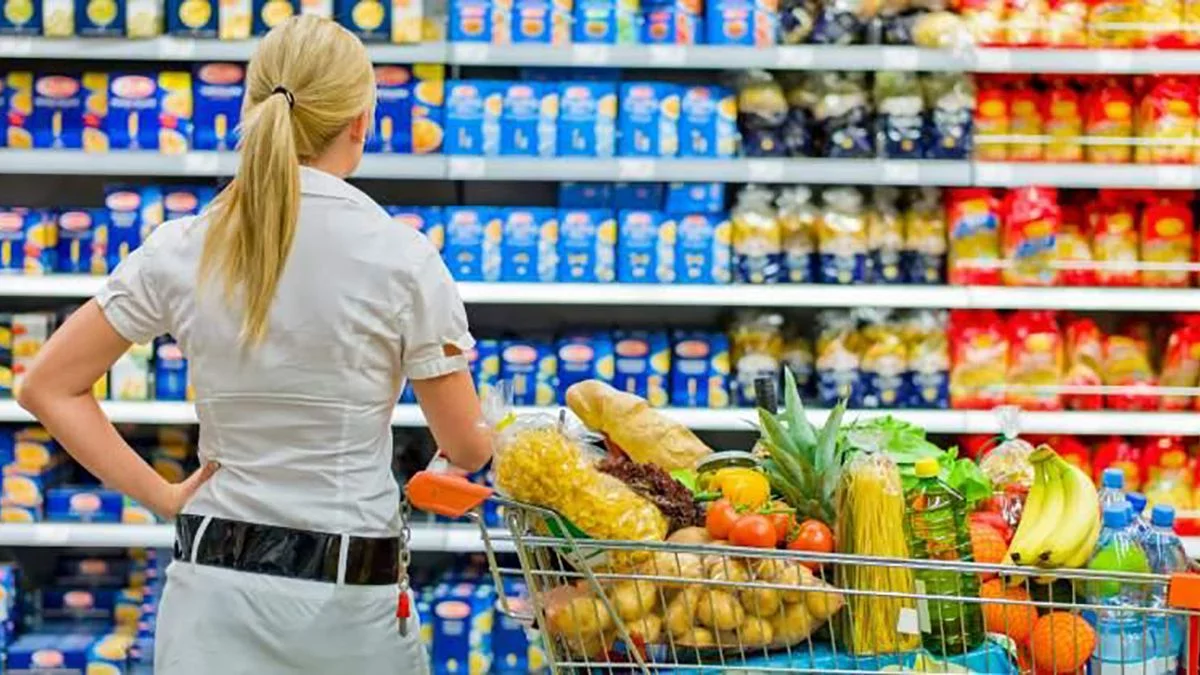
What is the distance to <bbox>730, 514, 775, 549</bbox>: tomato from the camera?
1920 millimetres

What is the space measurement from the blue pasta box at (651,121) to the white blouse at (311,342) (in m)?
2.27

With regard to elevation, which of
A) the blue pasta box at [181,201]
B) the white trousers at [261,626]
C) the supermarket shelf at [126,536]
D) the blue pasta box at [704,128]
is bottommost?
the supermarket shelf at [126,536]

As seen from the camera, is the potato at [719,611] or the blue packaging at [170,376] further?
the blue packaging at [170,376]

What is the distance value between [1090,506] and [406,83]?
2.59 m

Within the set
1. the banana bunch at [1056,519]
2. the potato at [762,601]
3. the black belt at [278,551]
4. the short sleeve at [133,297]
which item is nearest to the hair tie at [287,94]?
the short sleeve at [133,297]

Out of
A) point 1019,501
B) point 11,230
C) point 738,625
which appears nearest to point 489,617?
point 11,230

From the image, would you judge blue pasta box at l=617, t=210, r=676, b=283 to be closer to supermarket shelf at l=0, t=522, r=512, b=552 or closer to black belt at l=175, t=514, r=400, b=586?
supermarket shelf at l=0, t=522, r=512, b=552

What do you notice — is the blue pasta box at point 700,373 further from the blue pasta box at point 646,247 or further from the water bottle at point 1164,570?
the water bottle at point 1164,570

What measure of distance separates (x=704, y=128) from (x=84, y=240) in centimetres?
158

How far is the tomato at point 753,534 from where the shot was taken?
1.92 m

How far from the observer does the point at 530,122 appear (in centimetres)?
424

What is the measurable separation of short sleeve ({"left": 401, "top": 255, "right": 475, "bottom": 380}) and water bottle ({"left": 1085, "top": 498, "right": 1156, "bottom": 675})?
2.52ft

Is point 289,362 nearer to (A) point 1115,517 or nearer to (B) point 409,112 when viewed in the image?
(A) point 1115,517

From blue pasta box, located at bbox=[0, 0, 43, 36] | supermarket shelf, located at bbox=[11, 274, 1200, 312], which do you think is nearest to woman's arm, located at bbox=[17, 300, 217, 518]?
supermarket shelf, located at bbox=[11, 274, 1200, 312]
